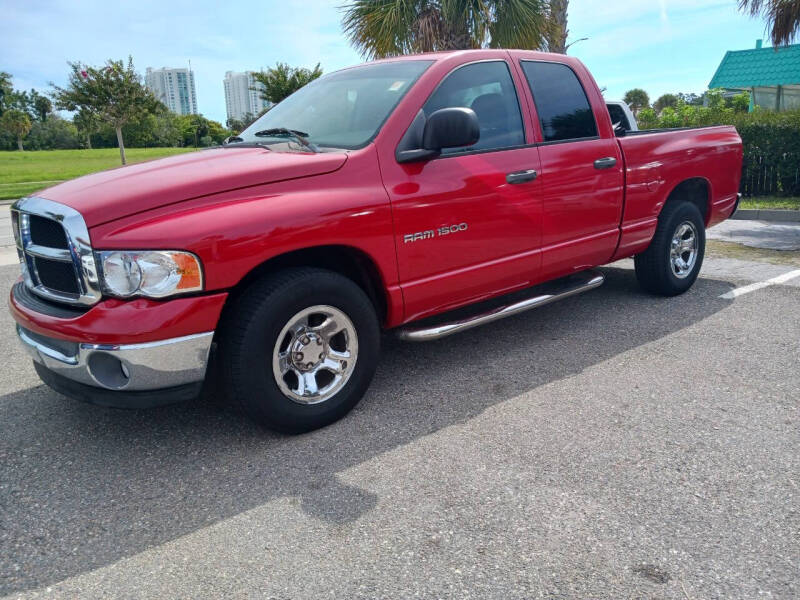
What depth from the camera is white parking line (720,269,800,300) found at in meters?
5.62

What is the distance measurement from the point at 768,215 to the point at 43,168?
43.6 meters

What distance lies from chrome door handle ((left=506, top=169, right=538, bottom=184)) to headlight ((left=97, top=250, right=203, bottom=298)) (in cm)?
196

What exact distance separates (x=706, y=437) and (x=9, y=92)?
77332 mm

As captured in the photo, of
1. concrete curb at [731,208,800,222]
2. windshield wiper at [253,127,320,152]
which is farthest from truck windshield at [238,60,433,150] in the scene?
concrete curb at [731,208,800,222]

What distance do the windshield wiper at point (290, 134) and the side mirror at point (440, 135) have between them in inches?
19.3

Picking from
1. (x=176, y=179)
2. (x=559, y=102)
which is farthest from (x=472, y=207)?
(x=176, y=179)

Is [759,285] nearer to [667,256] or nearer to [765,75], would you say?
[667,256]

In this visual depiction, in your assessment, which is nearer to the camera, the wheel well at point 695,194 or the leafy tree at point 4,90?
the wheel well at point 695,194

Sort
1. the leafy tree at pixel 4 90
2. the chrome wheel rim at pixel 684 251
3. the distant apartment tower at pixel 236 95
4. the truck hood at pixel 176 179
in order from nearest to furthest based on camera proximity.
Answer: the truck hood at pixel 176 179, the chrome wheel rim at pixel 684 251, the leafy tree at pixel 4 90, the distant apartment tower at pixel 236 95

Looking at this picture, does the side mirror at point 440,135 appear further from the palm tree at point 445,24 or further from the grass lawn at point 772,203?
the palm tree at point 445,24

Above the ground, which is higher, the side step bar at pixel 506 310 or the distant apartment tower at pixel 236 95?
the distant apartment tower at pixel 236 95

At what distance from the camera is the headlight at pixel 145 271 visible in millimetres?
2705

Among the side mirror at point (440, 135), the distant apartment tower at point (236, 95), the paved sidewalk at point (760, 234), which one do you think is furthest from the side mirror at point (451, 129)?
the distant apartment tower at point (236, 95)

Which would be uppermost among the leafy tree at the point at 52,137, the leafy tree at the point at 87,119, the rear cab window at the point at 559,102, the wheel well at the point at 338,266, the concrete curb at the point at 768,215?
the leafy tree at the point at 52,137
